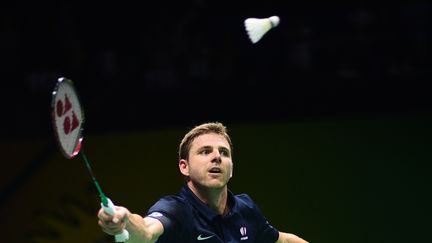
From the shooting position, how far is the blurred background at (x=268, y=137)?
7.33 meters

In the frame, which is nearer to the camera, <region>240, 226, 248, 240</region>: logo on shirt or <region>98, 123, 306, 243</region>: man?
<region>98, 123, 306, 243</region>: man

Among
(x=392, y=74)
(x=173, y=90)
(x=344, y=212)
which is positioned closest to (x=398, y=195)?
(x=344, y=212)

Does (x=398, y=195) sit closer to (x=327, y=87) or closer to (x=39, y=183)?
(x=327, y=87)

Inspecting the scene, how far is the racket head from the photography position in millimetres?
3771

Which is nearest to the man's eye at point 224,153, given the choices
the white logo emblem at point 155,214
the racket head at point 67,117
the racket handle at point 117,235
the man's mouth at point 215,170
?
the man's mouth at point 215,170

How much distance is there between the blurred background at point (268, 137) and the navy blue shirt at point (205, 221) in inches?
97.6

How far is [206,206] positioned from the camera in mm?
4477

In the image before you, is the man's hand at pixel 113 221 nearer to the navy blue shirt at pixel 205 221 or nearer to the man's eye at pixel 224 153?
the navy blue shirt at pixel 205 221

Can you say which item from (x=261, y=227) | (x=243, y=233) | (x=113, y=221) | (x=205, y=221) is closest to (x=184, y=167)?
(x=205, y=221)

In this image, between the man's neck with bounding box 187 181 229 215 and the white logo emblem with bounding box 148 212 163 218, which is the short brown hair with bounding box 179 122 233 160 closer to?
the man's neck with bounding box 187 181 229 215

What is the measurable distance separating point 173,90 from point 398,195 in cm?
198

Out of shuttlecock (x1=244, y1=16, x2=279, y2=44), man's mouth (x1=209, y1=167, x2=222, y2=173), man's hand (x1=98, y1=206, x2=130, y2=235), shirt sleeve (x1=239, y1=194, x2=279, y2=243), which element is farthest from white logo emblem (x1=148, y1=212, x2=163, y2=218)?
shuttlecock (x1=244, y1=16, x2=279, y2=44)

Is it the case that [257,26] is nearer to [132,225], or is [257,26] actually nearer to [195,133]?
[195,133]

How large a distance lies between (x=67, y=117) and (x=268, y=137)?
11.9 feet
